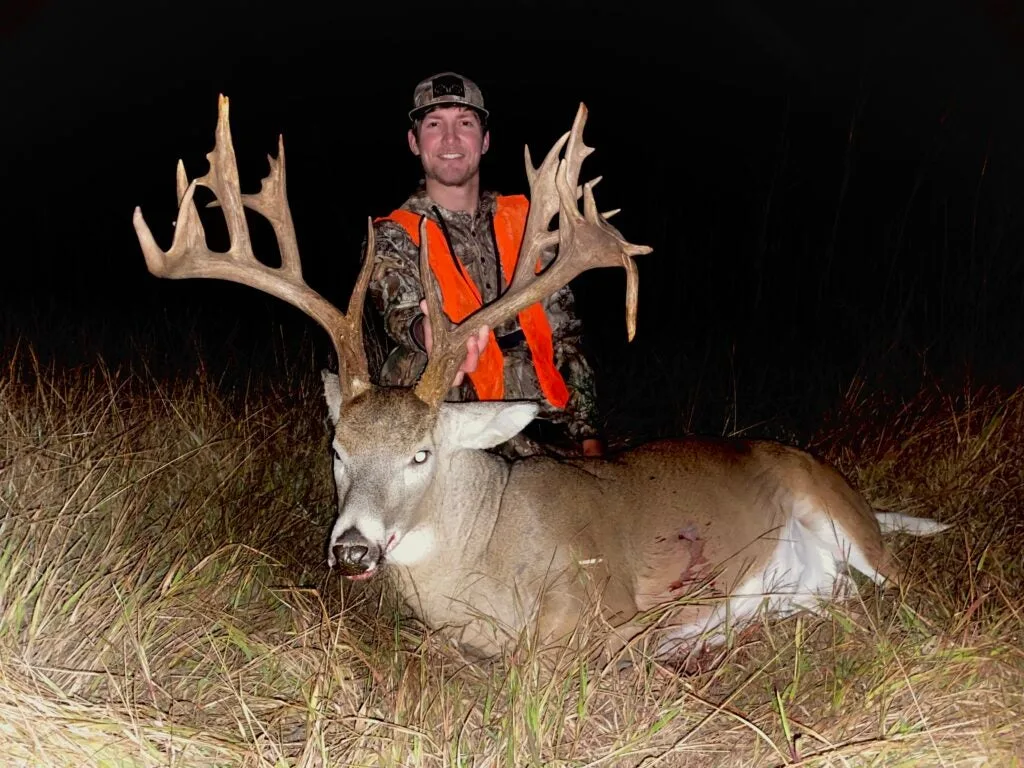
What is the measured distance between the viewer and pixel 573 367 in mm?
5016

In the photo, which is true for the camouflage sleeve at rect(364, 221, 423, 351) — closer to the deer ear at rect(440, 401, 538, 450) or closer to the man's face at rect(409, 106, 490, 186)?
the man's face at rect(409, 106, 490, 186)

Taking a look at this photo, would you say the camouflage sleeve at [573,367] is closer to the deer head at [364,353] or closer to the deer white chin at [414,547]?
the deer head at [364,353]

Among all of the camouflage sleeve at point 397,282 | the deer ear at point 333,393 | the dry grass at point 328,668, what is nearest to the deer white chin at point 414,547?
the dry grass at point 328,668

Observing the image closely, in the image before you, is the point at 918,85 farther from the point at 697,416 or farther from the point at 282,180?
the point at 282,180

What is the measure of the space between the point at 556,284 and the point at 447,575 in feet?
3.55

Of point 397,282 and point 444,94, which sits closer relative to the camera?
point 397,282

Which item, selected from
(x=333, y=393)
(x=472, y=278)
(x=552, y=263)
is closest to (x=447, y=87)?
(x=472, y=278)

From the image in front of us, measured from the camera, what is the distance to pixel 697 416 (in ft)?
22.3

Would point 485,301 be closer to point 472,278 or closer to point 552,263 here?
point 472,278

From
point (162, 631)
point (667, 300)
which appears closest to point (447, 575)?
point (162, 631)

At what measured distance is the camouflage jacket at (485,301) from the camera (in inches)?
180

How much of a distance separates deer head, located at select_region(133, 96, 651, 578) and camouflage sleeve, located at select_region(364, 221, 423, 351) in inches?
35.1

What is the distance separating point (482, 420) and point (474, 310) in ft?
3.49

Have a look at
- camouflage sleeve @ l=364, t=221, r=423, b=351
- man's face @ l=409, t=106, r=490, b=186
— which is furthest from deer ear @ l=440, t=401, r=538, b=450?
man's face @ l=409, t=106, r=490, b=186
